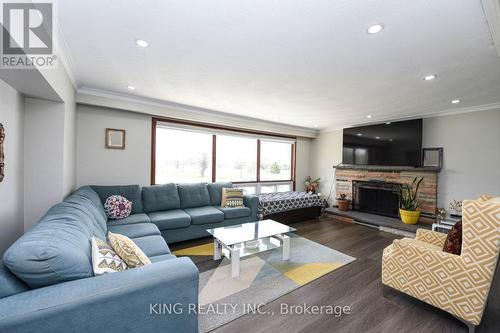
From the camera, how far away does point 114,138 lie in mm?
3748

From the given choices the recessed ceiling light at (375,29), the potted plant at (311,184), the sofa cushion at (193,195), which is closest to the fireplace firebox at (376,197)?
the potted plant at (311,184)

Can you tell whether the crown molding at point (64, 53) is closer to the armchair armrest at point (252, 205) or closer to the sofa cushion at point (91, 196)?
the sofa cushion at point (91, 196)

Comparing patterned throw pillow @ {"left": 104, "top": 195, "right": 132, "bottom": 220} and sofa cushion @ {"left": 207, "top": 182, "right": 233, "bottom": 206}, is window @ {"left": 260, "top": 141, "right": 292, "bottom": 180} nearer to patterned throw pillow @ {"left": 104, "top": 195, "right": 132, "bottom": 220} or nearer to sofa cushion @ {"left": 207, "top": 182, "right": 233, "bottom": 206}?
sofa cushion @ {"left": 207, "top": 182, "right": 233, "bottom": 206}

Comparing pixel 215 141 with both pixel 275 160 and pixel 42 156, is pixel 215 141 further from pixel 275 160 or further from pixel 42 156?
pixel 42 156

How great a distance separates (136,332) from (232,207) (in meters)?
2.75

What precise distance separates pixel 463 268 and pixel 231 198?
3.13m

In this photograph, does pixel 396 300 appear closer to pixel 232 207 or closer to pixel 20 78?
pixel 232 207

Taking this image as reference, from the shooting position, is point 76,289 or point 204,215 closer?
point 76,289

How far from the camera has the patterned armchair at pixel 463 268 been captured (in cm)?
156

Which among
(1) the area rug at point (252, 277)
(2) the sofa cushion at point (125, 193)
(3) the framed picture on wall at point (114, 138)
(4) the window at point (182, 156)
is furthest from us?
(4) the window at point (182, 156)

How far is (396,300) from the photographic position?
82.5 inches

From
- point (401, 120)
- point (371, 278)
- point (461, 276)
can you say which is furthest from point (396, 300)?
point (401, 120)

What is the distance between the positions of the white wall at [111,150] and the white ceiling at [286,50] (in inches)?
22.5

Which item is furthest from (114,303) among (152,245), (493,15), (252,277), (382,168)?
(382,168)
